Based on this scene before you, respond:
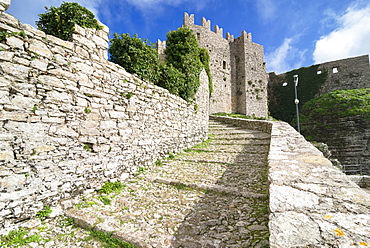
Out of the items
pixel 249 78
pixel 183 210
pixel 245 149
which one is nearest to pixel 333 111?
pixel 249 78

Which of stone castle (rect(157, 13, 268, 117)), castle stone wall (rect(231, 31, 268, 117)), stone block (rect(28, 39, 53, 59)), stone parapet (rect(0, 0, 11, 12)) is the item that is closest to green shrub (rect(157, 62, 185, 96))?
stone block (rect(28, 39, 53, 59))

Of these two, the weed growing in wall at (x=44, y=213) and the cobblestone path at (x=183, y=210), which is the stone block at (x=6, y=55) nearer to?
the weed growing in wall at (x=44, y=213)

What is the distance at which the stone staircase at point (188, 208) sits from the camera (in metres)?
2.19

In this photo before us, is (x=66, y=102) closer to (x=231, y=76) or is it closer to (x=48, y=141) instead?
(x=48, y=141)

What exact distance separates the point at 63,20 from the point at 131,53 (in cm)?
157

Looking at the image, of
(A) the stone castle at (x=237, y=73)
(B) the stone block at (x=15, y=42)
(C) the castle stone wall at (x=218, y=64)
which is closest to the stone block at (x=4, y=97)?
(B) the stone block at (x=15, y=42)

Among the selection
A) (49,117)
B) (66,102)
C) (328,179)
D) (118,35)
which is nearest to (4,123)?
(49,117)

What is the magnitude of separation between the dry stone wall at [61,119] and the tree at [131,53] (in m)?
0.31

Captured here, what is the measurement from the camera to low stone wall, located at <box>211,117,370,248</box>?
44.7 inches

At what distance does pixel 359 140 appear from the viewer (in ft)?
42.4

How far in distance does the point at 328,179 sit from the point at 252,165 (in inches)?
114

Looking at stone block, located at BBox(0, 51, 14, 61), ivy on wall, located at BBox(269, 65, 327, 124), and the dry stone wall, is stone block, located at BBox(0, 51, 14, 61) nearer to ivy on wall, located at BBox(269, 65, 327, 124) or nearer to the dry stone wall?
the dry stone wall

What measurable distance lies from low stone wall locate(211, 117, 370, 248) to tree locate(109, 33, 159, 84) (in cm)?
413

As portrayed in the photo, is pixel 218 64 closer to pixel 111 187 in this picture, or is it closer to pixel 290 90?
pixel 290 90
